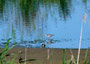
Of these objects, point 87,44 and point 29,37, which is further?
point 29,37

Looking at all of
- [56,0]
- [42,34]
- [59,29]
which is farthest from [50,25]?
[56,0]

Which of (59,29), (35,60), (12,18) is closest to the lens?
(35,60)

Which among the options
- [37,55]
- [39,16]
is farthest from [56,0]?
[37,55]

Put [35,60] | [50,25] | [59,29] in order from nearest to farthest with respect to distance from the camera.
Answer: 1. [35,60]
2. [59,29]
3. [50,25]

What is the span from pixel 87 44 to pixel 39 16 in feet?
15.2

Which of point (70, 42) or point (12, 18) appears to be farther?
point (12, 18)

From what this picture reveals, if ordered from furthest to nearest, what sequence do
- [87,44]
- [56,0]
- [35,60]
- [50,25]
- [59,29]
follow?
[56,0] → [50,25] → [59,29] → [87,44] → [35,60]

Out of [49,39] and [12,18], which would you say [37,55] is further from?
[12,18]

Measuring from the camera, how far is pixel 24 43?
336 inches

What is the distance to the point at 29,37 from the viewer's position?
9.17 meters

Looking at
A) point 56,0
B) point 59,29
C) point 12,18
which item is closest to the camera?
point 59,29

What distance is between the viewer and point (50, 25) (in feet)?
35.8

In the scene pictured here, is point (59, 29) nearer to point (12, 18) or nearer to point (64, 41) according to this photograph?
point (64, 41)

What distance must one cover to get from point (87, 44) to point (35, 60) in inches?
92.6
